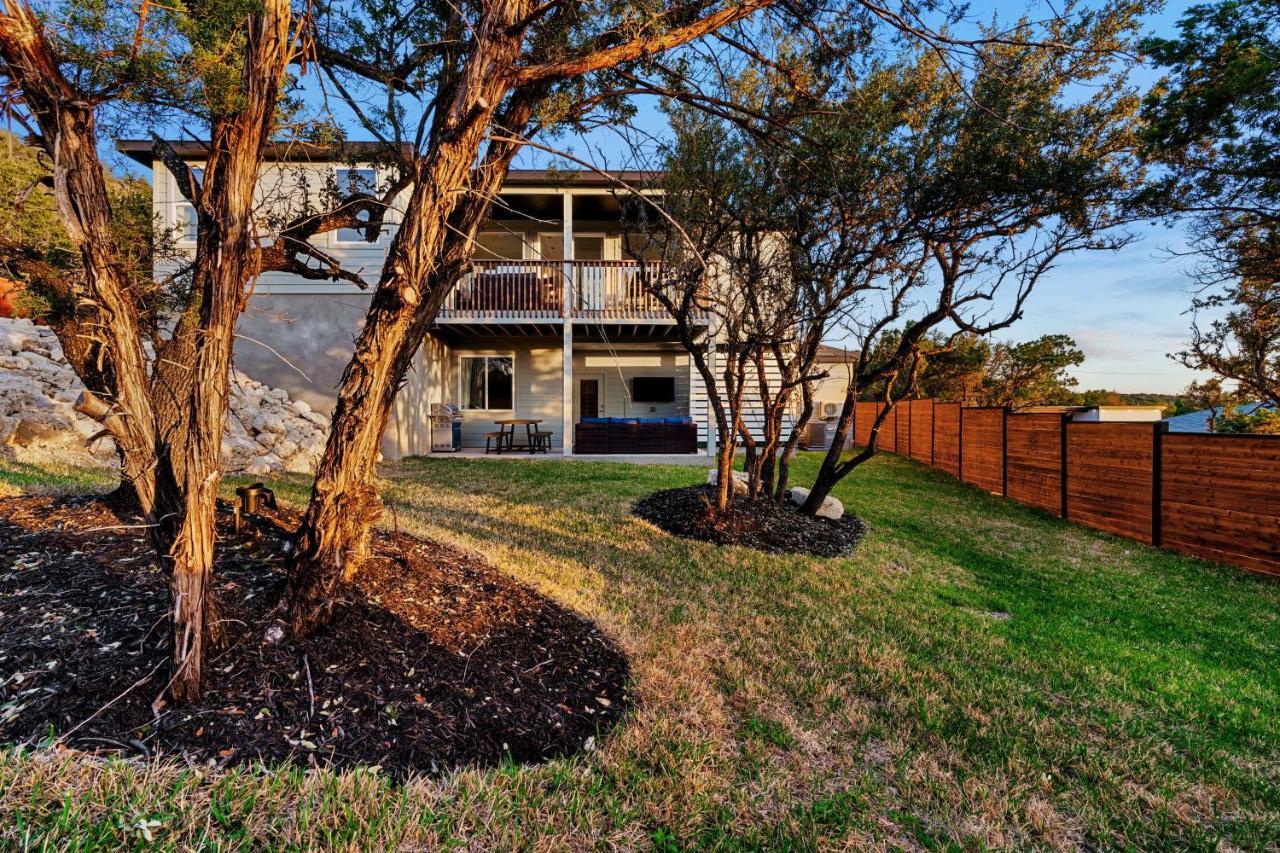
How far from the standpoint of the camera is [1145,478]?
6.99 meters

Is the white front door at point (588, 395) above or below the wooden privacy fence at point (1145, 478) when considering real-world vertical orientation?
above

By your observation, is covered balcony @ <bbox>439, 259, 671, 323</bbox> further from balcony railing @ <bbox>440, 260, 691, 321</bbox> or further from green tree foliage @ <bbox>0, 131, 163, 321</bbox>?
green tree foliage @ <bbox>0, 131, 163, 321</bbox>

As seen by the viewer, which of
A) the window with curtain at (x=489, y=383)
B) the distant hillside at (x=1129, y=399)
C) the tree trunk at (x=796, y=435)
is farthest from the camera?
the distant hillside at (x=1129, y=399)

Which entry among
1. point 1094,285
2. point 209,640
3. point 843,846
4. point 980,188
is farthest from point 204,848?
point 1094,285

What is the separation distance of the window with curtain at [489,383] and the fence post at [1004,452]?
11.7 meters

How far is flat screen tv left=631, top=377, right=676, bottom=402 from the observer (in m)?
15.1

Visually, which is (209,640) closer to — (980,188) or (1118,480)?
(980,188)

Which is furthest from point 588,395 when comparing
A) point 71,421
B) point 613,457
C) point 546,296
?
point 71,421

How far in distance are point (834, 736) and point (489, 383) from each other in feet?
45.5

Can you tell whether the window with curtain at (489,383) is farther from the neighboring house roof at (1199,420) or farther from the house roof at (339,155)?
the neighboring house roof at (1199,420)

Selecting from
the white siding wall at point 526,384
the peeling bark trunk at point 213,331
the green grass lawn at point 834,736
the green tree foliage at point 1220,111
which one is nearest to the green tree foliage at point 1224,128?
the green tree foliage at point 1220,111

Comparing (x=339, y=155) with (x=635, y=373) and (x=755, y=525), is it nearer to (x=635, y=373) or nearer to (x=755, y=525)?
(x=755, y=525)

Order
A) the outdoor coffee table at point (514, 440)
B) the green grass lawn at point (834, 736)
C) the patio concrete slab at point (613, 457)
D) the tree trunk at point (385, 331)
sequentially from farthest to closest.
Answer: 1. the outdoor coffee table at point (514, 440)
2. the patio concrete slab at point (613, 457)
3. the tree trunk at point (385, 331)
4. the green grass lawn at point (834, 736)

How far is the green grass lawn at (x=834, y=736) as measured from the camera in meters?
1.52
